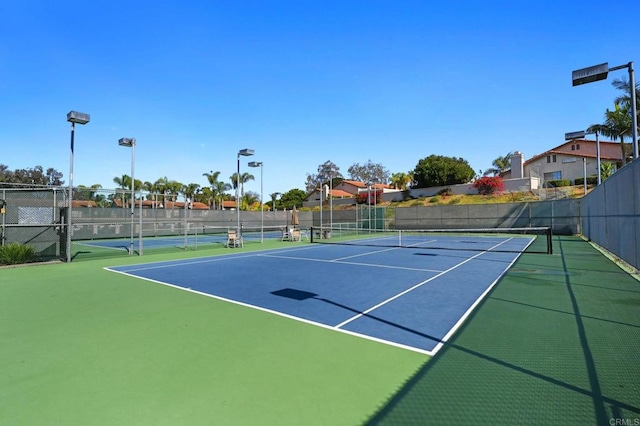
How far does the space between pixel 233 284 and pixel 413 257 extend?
318 inches

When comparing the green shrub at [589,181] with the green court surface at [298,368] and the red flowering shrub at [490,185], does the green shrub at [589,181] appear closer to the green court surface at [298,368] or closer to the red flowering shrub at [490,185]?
the red flowering shrub at [490,185]

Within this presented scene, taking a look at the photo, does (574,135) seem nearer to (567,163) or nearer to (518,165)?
(567,163)

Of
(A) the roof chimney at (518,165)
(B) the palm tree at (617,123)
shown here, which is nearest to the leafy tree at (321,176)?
(A) the roof chimney at (518,165)

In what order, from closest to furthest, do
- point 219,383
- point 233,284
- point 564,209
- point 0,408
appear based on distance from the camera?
point 0,408, point 219,383, point 233,284, point 564,209

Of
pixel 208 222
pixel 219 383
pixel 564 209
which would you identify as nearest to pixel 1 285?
pixel 219 383

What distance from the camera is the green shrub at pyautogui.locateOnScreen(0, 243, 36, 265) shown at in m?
12.7

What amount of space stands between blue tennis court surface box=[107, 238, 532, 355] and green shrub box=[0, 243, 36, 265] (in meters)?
3.91

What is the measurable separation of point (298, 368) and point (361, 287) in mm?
4733

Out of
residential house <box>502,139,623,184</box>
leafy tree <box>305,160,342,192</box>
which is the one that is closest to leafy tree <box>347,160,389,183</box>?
leafy tree <box>305,160,342,192</box>

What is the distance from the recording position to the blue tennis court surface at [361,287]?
221 inches

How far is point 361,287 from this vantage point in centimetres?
862

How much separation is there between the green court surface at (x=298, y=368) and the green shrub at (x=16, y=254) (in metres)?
7.54

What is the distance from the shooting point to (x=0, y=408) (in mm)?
3268

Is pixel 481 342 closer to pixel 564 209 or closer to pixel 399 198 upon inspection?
pixel 564 209
